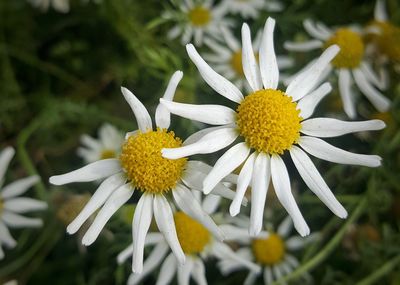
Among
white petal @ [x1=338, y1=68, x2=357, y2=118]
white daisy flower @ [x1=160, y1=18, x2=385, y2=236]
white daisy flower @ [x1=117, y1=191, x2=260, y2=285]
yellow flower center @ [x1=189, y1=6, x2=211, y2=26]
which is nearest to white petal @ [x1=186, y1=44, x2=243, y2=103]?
white daisy flower @ [x1=160, y1=18, x2=385, y2=236]

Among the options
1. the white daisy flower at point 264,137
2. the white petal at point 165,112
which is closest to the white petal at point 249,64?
the white daisy flower at point 264,137

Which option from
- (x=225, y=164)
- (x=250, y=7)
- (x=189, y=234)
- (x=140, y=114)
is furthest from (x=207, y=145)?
(x=250, y=7)

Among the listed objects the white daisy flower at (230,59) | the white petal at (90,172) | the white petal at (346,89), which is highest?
the white petal at (90,172)

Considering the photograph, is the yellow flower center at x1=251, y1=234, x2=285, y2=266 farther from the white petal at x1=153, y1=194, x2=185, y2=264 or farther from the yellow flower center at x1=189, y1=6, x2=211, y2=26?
the yellow flower center at x1=189, y1=6, x2=211, y2=26

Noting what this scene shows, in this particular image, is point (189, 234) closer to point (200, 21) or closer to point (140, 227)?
point (140, 227)

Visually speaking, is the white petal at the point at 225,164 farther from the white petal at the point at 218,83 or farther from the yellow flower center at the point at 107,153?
the yellow flower center at the point at 107,153

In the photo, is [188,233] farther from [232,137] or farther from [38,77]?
[38,77]
